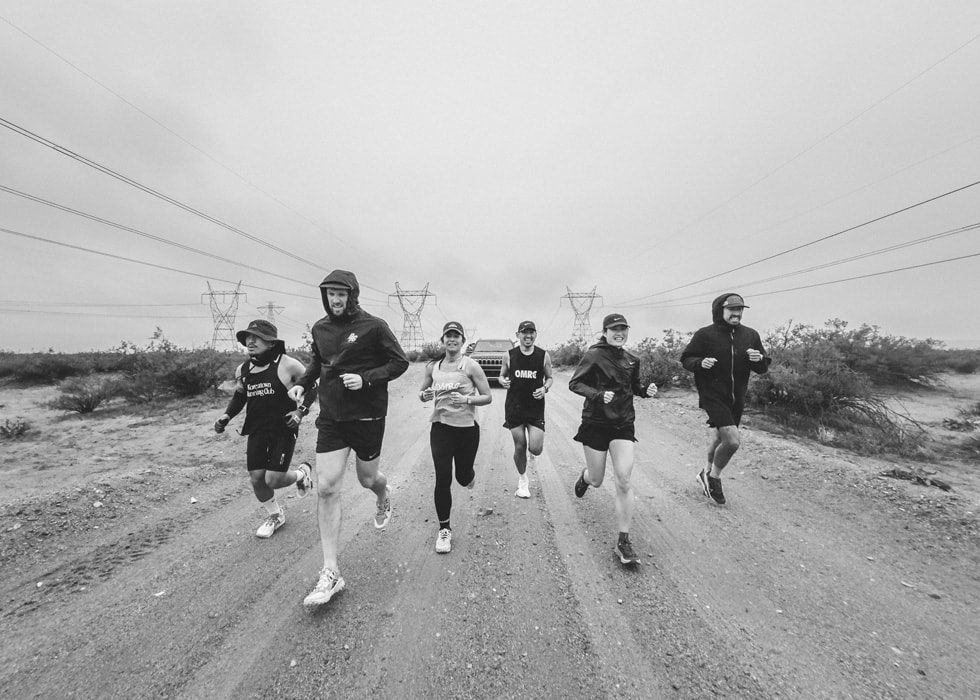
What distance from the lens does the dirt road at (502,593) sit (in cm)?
191

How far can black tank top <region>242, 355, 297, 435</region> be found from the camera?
131 inches

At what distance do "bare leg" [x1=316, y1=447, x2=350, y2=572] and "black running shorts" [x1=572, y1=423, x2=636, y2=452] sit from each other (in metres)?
2.10

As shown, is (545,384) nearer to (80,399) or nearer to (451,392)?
(451,392)

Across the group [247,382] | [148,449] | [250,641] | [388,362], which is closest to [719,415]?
[388,362]

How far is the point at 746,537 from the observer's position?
11.0ft

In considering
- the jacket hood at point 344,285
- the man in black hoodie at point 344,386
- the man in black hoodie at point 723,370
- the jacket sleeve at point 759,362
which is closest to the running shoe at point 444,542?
the man in black hoodie at point 344,386

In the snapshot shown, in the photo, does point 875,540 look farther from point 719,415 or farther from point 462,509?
point 462,509

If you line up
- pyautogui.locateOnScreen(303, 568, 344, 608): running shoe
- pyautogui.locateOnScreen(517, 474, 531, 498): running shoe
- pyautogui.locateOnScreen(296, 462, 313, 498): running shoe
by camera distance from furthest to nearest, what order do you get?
pyautogui.locateOnScreen(517, 474, 531, 498): running shoe < pyautogui.locateOnScreen(296, 462, 313, 498): running shoe < pyautogui.locateOnScreen(303, 568, 344, 608): running shoe

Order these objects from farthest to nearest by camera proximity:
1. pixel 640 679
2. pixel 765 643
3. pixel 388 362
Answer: pixel 388 362 → pixel 765 643 → pixel 640 679

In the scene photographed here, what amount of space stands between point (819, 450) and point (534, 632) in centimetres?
627

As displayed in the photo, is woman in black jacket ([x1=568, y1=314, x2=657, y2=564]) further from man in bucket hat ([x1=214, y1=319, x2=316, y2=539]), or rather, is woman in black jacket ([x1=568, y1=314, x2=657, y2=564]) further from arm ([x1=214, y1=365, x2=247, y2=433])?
arm ([x1=214, y1=365, x2=247, y2=433])

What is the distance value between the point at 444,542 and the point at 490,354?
9.38m

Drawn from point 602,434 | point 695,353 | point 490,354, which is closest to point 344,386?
point 602,434

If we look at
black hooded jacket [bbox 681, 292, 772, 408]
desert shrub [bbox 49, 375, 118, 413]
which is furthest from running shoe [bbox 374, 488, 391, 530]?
desert shrub [bbox 49, 375, 118, 413]
